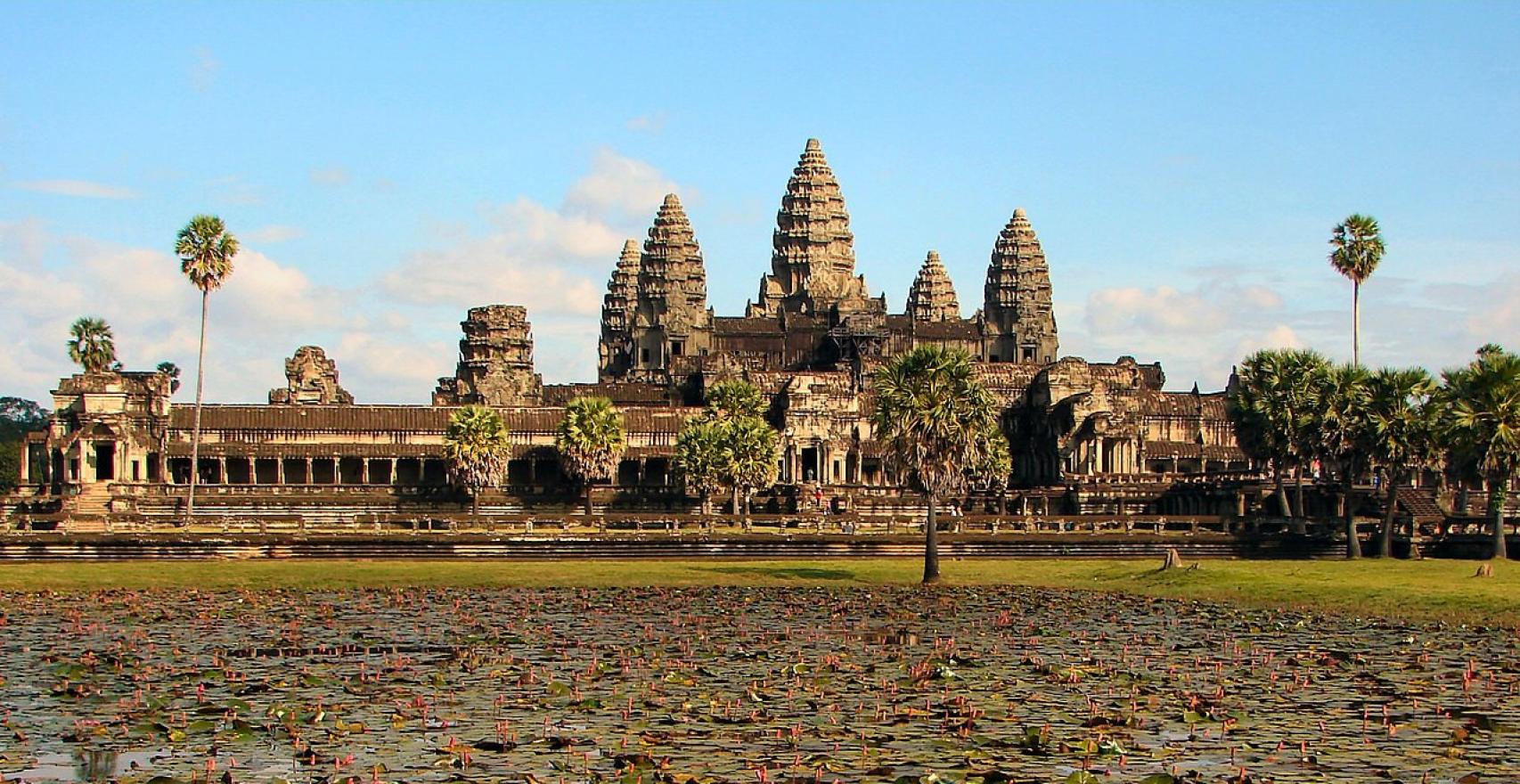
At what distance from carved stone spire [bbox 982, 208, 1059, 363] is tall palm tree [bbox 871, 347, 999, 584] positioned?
414ft

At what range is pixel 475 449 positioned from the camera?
110 m

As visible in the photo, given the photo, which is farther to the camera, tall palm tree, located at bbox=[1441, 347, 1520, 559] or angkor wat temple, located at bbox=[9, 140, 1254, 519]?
angkor wat temple, located at bbox=[9, 140, 1254, 519]

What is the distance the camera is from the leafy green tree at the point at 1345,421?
73312 mm

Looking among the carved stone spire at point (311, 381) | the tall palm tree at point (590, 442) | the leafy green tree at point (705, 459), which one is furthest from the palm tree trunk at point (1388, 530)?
the carved stone spire at point (311, 381)

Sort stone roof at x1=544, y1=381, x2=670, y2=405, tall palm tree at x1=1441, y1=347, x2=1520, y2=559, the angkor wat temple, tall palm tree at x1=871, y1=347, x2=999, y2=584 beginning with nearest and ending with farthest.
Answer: tall palm tree at x1=871, y1=347, x2=999, y2=584, tall palm tree at x1=1441, y1=347, x2=1520, y2=559, the angkor wat temple, stone roof at x1=544, y1=381, x2=670, y2=405

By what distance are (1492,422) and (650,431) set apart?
72.1 meters

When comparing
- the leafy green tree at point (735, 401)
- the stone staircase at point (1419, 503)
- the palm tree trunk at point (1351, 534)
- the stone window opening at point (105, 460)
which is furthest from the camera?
the leafy green tree at point (735, 401)

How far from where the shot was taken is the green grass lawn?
5197 centimetres

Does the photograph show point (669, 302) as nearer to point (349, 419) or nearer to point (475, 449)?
point (349, 419)

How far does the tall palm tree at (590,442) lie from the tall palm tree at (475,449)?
3.56 meters

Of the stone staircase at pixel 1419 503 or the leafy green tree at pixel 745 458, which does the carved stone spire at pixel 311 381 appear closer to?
the leafy green tree at pixel 745 458

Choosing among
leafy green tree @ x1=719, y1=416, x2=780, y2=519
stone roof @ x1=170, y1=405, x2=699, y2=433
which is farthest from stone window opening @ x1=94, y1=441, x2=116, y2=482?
leafy green tree @ x1=719, y1=416, x2=780, y2=519

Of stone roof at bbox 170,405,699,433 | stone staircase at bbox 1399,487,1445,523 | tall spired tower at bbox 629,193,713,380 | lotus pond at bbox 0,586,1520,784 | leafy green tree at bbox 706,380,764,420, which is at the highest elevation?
tall spired tower at bbox 629,193,713,380

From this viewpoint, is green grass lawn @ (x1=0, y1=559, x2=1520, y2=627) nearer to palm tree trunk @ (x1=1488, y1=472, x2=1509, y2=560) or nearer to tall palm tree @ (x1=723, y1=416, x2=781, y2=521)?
palm tree trunk @ (x1=1488, y1=472, x2=1509, y2=560)
